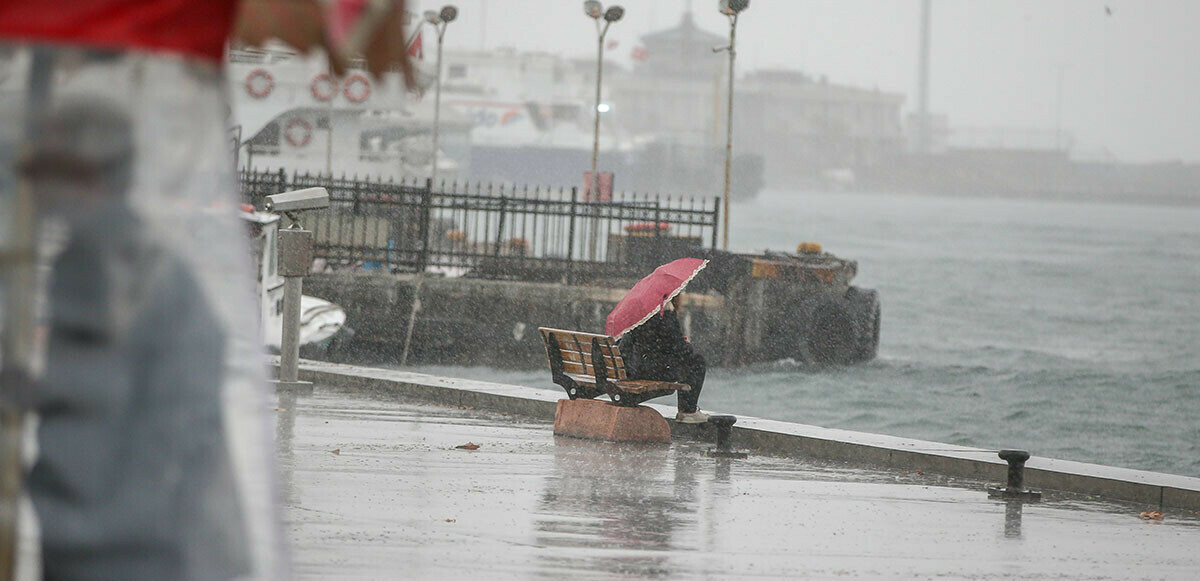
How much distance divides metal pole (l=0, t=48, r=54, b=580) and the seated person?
370 inches

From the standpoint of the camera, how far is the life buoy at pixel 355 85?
46056 mm

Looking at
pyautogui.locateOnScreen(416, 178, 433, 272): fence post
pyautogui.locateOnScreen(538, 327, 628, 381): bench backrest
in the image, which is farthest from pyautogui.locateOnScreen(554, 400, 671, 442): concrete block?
pyautogui.locateOnScreen(416, 178, 433, 272): fence post

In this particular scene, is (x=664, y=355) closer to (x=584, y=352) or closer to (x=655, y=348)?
(x=655, y=348)

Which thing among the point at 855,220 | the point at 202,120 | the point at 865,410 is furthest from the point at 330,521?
the point at 855,220

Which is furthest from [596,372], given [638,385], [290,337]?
[290,337]

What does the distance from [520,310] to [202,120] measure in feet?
84.0

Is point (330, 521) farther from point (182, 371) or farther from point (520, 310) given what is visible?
point (520, 310)

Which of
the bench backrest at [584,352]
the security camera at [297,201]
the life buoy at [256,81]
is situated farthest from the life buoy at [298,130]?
the bench backrest at [584,352]

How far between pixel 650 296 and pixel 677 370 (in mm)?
620

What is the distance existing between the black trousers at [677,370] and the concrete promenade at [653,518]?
1.52 feet

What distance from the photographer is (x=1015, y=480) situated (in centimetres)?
1013

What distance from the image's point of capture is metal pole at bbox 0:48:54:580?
266 centimetres

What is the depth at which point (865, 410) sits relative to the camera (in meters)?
31.2

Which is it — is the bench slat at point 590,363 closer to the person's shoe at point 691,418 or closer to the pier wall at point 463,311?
the person's shoe at point 691,418
